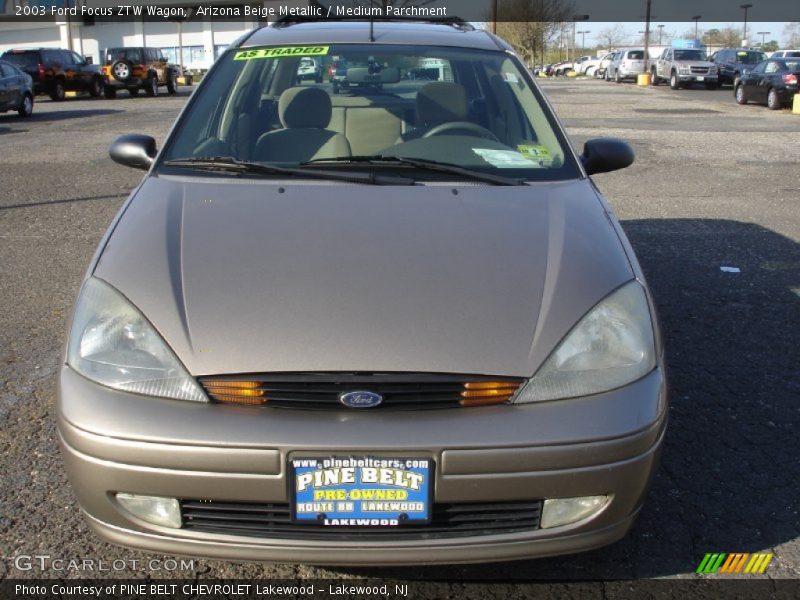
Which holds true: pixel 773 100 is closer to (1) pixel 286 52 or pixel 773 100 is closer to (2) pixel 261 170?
(1) pixel 286 52

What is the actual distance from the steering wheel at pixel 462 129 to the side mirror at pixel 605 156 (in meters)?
0.42

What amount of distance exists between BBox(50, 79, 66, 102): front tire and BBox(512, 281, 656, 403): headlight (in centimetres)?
2697

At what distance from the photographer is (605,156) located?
3.62 metres

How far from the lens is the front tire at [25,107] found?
63.6 feet

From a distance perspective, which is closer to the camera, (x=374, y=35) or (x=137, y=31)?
(x=374, y=35)

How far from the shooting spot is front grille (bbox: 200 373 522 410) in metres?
2.13

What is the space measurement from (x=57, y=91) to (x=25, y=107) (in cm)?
727

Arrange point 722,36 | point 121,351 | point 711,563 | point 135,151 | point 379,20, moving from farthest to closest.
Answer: point 722,36 → point 379,20 → point 135,151 → point 711,563 → point 121,351

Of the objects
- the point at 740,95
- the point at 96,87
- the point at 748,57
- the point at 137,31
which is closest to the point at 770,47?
the point at 748,57

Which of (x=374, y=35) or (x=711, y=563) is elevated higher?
(x=374, y=35)

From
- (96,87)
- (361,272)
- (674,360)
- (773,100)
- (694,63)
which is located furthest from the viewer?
(694,63)

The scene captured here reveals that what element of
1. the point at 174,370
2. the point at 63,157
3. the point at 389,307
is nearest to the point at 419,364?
the point at 389,307

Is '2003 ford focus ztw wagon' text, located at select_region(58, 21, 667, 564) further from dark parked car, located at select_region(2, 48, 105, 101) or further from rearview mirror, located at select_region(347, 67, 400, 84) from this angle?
dark parked car, located at select_region(2, 48, 105, 101)

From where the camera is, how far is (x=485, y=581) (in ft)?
8.11
